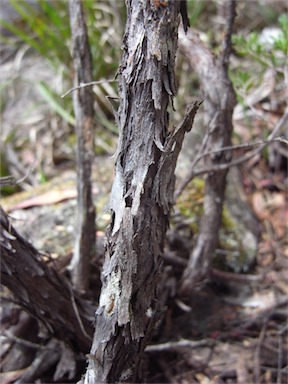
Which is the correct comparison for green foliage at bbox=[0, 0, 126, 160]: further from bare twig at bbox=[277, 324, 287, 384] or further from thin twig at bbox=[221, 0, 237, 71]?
bare twig at bbox=[277, 324, 287, 384]

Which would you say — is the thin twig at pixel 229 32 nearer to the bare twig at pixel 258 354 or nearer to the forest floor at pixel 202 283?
the forest floor at pixel 202 283

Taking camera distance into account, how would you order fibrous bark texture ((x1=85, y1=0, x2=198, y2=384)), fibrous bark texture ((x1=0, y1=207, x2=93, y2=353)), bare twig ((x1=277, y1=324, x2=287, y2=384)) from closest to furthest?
fibrous bark texture ((x1=85, y1=0, x2=198, y2=384)) < fibrous bark texture ((x1=0, y1=207, x2=93, y2=353)) < bare twig ((x1=277, y1=324, x2=287, y2=384))

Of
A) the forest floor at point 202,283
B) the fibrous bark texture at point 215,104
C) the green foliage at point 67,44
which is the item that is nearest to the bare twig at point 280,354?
the forest floor at point 202,283

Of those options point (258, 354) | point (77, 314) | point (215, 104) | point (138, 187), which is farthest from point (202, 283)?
point (138, 187)

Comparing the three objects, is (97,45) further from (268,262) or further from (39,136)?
(268,262)

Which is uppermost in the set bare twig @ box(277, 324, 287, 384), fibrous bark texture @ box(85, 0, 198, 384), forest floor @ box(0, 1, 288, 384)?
fibrous bark texture @ box(85, 0, 198, 384)

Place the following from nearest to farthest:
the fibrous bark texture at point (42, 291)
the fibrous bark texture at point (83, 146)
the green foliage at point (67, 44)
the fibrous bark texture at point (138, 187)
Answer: the fibrous bark texture at point (138, 187) → the fibrous bark texture at point (42, 291) → the fibrous bark texture at point (83, 146) → the green foliage at point (67, 44)

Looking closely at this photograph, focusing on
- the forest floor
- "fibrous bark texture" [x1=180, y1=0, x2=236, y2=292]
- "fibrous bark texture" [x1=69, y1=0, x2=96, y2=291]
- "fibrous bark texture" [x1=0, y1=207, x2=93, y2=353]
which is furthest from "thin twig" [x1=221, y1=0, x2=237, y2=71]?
"fibrous bark texture" [x1=0, y1=207, x2=93, y2=353]
